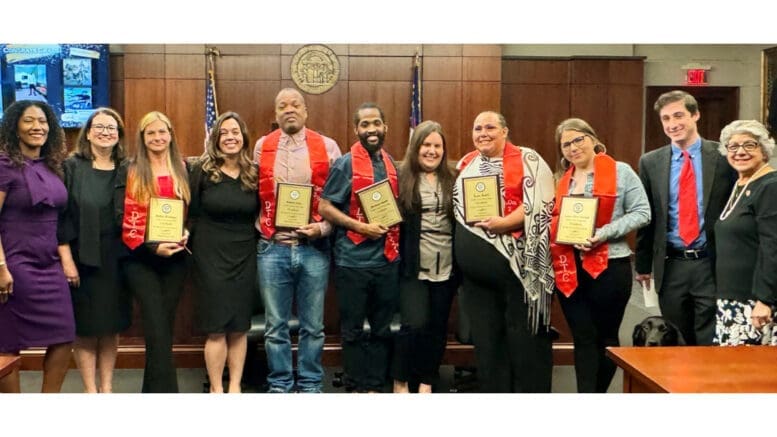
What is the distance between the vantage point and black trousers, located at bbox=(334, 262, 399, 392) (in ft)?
11.2

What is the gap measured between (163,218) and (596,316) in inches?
76.5

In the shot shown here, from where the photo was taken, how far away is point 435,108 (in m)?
3.48

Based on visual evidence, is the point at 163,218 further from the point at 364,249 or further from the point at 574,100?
the point at 574,100

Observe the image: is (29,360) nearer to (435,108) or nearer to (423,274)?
(423,274)

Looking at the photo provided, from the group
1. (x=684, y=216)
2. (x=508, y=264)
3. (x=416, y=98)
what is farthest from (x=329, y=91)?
(x=684, y=216)

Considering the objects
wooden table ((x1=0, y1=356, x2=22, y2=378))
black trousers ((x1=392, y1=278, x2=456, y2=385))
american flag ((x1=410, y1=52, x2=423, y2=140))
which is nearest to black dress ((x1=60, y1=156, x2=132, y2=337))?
wooden table ((x1=0, y1=356, x2=22, y2=378))

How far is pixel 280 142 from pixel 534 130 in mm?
1123

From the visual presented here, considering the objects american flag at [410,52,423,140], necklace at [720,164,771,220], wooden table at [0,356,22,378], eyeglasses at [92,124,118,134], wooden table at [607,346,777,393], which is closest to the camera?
wooden table at [607,346,777,393]

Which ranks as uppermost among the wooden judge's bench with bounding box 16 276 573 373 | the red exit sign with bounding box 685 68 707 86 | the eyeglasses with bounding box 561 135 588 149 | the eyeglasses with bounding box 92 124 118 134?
the red exit sign with bounding box 685 68 707 86

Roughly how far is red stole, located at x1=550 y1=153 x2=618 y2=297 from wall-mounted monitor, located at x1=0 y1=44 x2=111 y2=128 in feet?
6.66

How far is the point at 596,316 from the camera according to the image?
341 centimetres

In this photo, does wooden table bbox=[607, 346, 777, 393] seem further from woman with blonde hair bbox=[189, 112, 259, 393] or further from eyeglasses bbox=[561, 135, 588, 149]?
woman with blonde hair bbox=[189, 112, 259, 393]

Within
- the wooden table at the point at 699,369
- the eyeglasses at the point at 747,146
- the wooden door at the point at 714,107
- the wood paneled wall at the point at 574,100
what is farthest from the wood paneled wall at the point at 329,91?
the wooden table at the point at 699,369

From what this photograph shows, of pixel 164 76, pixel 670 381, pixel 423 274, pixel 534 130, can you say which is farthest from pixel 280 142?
pixel 670 381
